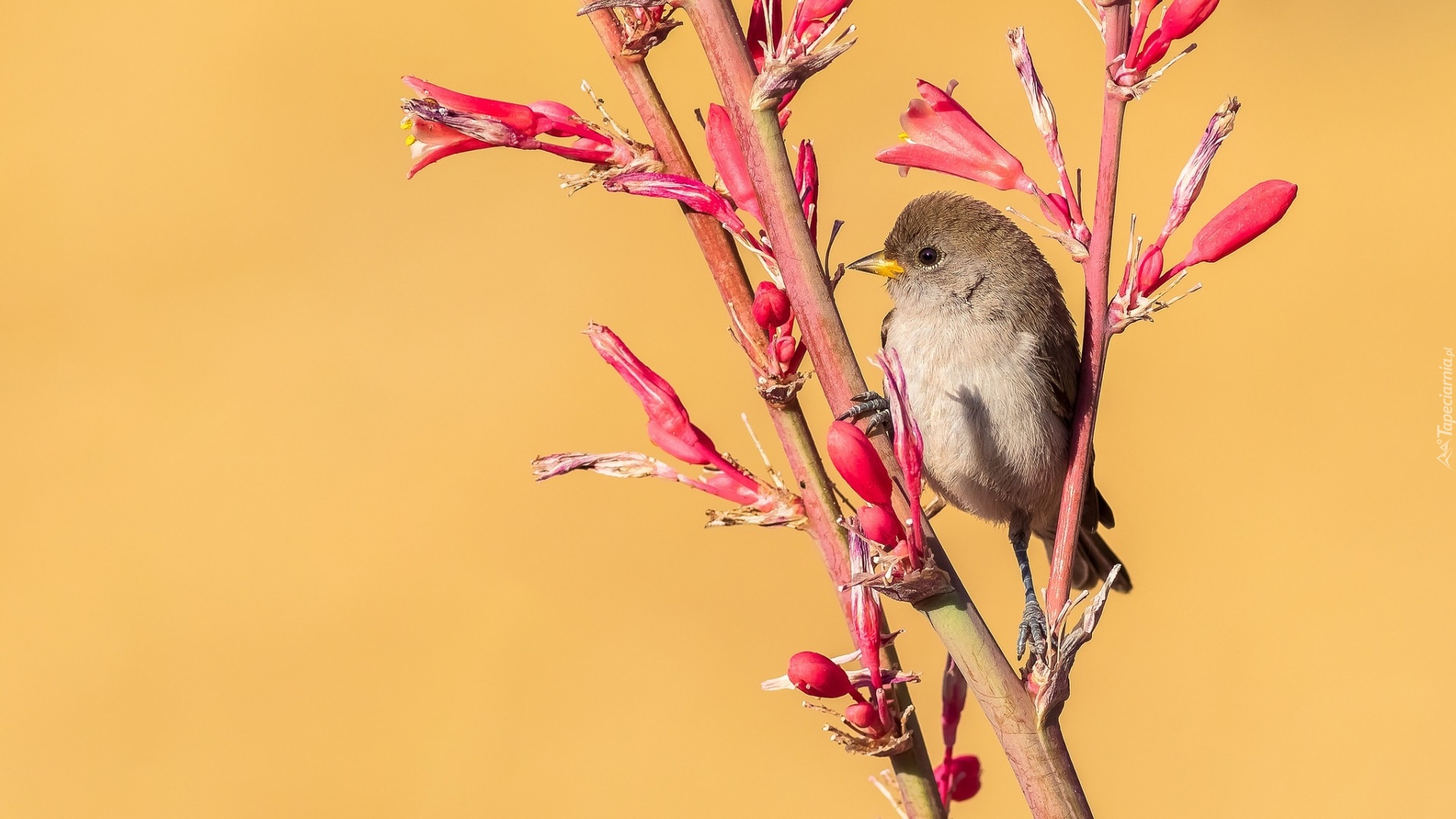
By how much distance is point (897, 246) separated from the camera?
2305 millimetres

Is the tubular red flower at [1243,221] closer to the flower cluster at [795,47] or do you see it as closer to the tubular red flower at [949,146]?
the tubular red flower at [949,146]

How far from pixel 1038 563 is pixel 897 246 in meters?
0.99

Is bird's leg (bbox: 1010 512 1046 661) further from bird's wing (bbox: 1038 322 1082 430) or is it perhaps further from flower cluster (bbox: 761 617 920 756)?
bird's wing (bbox: 1038 322 1082 430)

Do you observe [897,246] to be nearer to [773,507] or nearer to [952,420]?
[952,420]

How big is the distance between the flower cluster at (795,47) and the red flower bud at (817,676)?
49 centimetres

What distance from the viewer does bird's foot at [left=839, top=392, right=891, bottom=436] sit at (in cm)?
106

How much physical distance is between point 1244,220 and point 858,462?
0.46 meters

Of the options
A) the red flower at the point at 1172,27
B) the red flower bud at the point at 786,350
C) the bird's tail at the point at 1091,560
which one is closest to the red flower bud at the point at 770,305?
the red flower bud at the point at 786,350

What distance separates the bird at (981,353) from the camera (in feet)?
7.25

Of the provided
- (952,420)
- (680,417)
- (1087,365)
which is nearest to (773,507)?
(680,417)

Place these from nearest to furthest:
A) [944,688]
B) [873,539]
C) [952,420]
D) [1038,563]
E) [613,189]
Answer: [873,539], [613,189], [944,688], [952,420], [1038,563]

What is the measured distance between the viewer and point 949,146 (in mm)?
1204

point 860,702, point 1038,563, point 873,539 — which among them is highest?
point 873,539

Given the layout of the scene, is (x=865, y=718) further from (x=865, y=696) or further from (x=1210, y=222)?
(x=1210, y=222)
